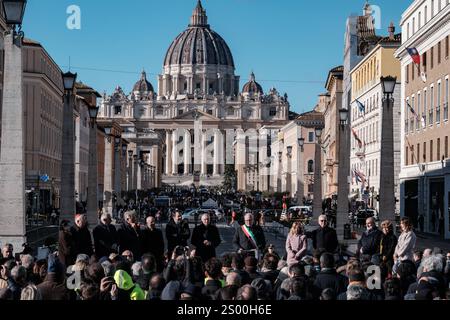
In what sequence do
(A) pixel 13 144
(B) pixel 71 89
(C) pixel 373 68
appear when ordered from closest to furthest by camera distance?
(A) pixel 13 144 → (B) pixel 71 89 → (C) pixel 373 68

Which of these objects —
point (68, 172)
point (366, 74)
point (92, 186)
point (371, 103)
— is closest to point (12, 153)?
point (68, 172)

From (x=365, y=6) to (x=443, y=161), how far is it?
48.5 m

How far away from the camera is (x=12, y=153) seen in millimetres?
21188

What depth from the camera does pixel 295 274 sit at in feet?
41.9

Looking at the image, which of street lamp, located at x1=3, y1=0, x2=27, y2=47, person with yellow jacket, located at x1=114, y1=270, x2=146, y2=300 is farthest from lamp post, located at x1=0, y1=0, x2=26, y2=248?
person with yellow jacket, located at x1=114, y1=270, x2=146, y2=300

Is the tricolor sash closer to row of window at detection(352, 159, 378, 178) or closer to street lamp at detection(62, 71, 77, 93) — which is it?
street lamp at detection(62, 71, 77, 93)

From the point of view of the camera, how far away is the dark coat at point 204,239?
18.7m

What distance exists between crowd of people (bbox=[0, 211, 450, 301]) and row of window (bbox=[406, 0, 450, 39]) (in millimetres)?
29673

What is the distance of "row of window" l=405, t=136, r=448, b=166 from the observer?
48.7 m

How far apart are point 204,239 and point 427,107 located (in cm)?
3485
